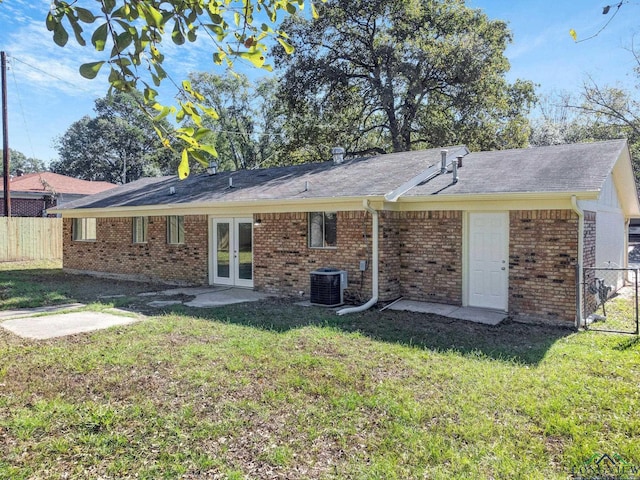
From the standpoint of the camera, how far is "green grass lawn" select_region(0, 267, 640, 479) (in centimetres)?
331

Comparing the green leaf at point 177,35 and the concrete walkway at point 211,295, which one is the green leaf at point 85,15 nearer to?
the green leaf at point 177,35

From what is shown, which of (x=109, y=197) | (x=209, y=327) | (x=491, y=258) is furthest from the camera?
(x=109, y=197)

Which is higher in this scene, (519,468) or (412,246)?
(412,246)

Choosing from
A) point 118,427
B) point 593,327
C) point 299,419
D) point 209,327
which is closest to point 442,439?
point 299,419

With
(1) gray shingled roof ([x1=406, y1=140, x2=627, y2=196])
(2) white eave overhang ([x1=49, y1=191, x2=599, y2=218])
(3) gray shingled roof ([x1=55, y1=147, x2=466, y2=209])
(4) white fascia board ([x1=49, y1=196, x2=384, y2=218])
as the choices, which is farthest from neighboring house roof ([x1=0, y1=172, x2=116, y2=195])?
(1) gray shingled roof ([x1=406, y1=140, x2=627, y2=196])

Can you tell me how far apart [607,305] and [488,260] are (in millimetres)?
3372

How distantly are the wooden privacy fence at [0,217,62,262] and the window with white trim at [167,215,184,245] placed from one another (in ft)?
35.4

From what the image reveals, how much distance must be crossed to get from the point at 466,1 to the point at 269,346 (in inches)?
846

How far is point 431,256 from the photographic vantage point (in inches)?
368

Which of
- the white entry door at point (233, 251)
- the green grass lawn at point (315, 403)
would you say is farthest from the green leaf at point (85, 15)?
the white entry door at point (233, 251)

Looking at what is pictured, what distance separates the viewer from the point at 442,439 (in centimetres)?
361

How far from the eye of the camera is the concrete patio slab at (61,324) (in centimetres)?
697

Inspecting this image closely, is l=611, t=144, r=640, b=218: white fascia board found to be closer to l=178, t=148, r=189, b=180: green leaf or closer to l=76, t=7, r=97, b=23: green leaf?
l=178, t=148, r=189, b=180: green leaf

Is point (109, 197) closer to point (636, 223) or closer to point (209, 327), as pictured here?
point (209, 327)
